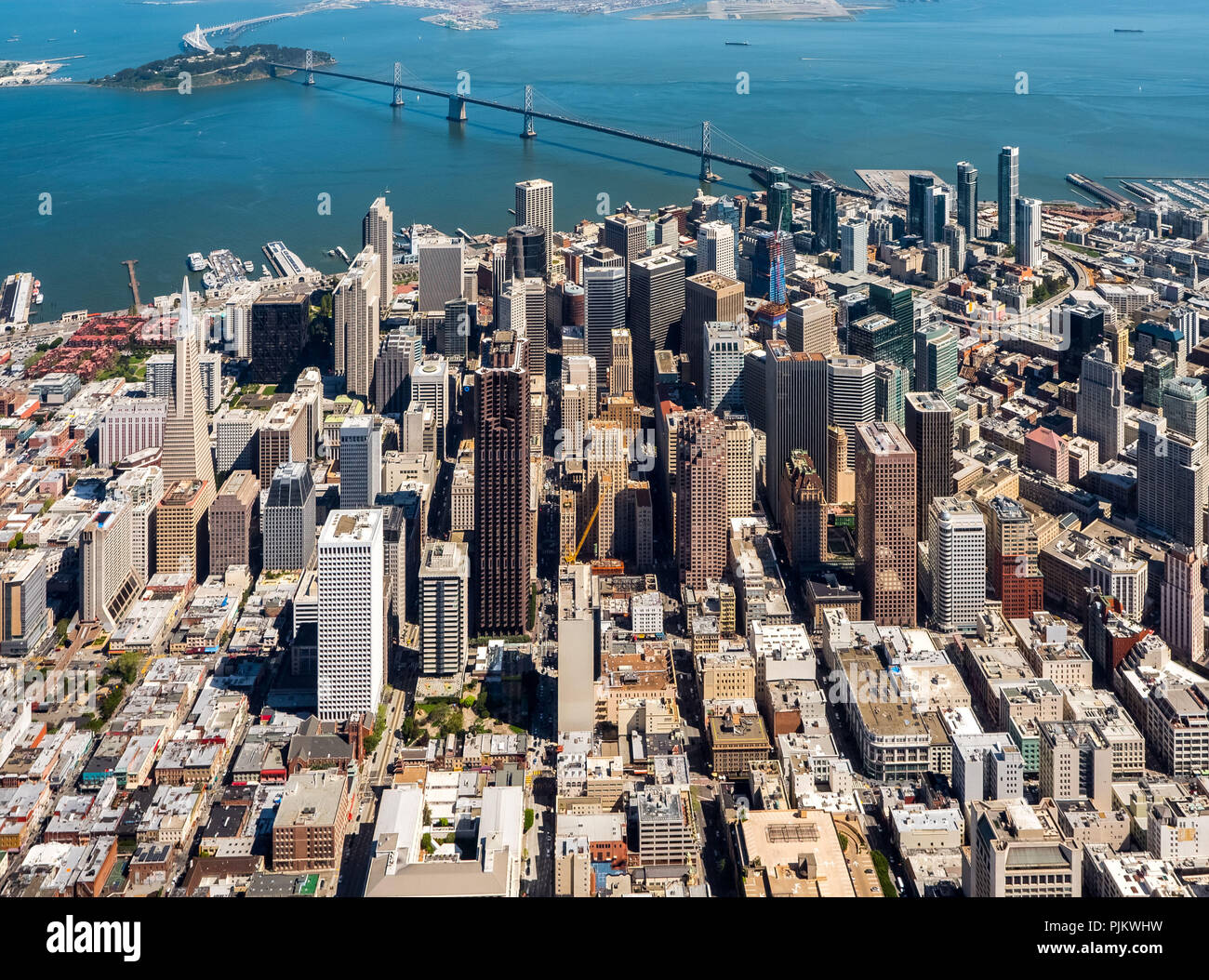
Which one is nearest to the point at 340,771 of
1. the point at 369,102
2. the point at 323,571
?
the point at 323,571

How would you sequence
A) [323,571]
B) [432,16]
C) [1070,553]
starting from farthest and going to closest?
[432,16] → [1070,553] → [323,571]

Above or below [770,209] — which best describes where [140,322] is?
below

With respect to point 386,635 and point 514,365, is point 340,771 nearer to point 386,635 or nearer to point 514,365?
point 386,635

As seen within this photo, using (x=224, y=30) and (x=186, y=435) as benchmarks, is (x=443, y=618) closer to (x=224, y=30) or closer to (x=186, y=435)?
(x=186, y=435)

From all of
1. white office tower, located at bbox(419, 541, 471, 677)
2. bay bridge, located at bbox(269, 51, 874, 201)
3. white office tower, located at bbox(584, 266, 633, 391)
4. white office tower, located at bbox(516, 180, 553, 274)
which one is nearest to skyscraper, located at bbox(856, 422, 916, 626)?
white office tower, located at bbox(419, 541, 471, 677)

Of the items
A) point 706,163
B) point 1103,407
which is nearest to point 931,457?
point 1103,407

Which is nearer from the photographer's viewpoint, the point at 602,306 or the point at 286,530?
the point at 286,530

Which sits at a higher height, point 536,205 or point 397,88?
point 397,88
